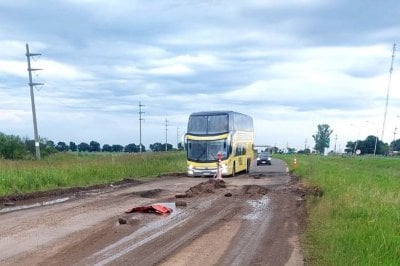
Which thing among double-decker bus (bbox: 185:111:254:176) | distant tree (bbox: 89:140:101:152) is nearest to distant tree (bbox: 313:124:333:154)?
distant tree (bbox: 89:140:101:152)

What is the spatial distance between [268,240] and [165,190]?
12665 mm

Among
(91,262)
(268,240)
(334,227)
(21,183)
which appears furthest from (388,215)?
(21,183)

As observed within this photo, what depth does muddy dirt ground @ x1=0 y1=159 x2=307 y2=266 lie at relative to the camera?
8.96 meters

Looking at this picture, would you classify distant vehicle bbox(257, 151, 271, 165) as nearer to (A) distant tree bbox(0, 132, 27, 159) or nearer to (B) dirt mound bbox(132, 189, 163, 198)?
(A) distant tree bbox(0, 132, 27, 159)

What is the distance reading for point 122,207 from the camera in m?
16.5

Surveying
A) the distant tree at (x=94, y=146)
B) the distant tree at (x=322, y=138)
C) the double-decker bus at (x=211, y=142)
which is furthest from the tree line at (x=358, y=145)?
the double-decker bus at (x=211, y=142)

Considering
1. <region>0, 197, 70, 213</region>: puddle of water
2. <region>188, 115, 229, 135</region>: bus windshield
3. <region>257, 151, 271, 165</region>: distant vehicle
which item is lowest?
<region>257, 151, 271, 165</region>: distant vehicle

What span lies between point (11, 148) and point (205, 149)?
80.5 feet

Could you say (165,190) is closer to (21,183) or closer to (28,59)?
(21,183)

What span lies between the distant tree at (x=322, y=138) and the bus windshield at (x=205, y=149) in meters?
147

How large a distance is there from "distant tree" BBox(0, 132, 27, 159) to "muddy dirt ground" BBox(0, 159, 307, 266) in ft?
106

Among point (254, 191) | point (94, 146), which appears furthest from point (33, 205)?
point (94, 146)

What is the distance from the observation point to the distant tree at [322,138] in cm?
17612

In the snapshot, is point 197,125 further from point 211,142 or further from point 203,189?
point 203,189
